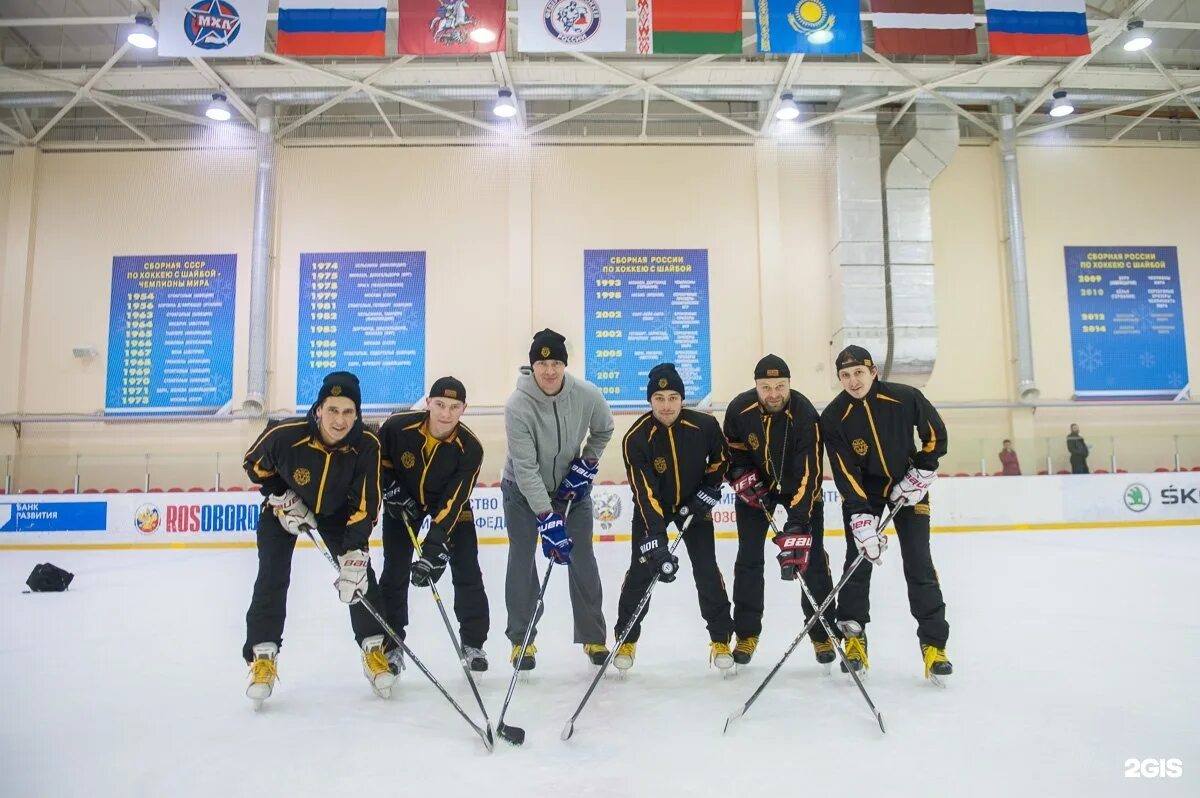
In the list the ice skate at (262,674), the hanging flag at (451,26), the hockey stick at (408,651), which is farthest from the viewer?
the hanging flag at (451,26)

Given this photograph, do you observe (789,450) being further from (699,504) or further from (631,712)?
(631,712)

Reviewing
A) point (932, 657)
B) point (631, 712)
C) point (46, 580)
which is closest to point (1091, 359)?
point (932, 657)

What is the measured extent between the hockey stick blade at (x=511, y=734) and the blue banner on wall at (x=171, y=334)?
378 inches

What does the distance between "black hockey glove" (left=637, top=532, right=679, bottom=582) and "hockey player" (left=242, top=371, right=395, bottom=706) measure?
Answer: 3.61 ft

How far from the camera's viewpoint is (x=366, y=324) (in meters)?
10.5

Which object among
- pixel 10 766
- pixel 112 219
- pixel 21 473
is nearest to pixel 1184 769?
pixel 10 766

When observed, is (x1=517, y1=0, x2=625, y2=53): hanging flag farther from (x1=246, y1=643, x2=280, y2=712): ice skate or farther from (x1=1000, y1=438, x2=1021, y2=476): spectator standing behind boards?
(x1=1000, y1=438, x2=1021, y2=476): spectator standing behind boards

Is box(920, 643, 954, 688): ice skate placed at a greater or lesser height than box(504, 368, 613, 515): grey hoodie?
lesser

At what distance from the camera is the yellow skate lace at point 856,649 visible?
2.90 m

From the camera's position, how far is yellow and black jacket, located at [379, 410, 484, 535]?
9.87ft

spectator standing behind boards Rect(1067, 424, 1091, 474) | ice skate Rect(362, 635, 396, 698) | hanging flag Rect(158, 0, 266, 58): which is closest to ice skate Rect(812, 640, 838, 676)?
ice skate Rect(362, 635, 396, 698)

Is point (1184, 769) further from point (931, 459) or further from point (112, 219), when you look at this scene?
point (112, 219)

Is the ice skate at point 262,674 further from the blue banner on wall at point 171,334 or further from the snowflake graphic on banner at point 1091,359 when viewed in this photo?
the snowflake graphic on banner at point 1091,359

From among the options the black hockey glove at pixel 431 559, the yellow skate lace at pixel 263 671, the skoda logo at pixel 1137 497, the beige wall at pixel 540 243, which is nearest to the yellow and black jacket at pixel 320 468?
the black hockey glove at pixel 431 559
